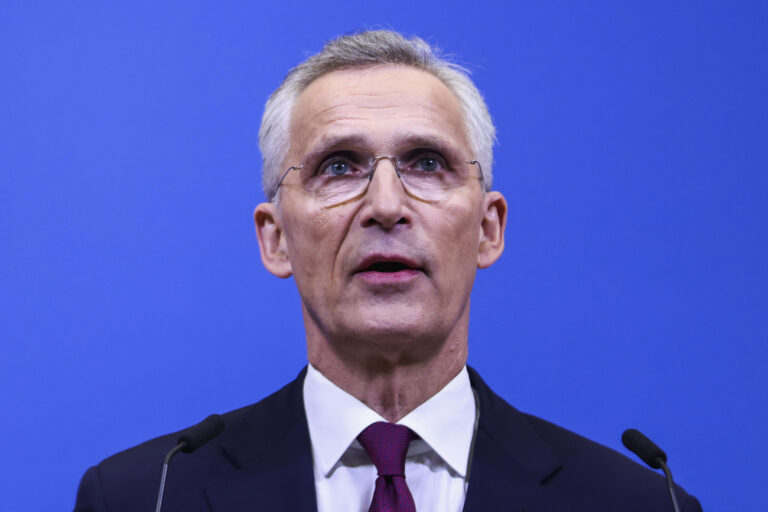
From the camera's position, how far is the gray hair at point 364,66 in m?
2.24

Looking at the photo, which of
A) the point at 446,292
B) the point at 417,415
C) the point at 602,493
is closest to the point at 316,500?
the point at 417,415

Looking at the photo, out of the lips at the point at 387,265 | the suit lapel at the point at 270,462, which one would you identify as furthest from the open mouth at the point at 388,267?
the suit lapel at the point at 270,462

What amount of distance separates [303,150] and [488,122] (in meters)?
0.52

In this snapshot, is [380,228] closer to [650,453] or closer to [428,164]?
[428,164]

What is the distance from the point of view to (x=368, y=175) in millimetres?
2051

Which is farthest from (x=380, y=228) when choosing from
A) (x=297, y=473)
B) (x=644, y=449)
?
(x=644, y=449)

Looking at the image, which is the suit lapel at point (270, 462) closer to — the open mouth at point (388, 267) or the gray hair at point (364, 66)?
the open mouth at point (388, 267)

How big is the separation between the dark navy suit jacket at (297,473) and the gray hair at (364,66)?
58 centimetres

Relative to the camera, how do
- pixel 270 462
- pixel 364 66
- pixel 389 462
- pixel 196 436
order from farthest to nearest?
pixel 364 66 → pixel 270 462 → pixel 389 462 → pixel 196 436

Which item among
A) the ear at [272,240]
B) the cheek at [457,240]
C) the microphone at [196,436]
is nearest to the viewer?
the microphone at [196,436]

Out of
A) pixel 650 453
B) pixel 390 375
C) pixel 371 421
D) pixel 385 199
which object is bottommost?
pixel 650 453

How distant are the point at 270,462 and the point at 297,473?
3.2 inches

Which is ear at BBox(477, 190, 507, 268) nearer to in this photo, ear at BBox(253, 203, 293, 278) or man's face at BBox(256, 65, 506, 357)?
man's face at BBox(256, 65, 506, 357)

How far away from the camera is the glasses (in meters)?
2.04
